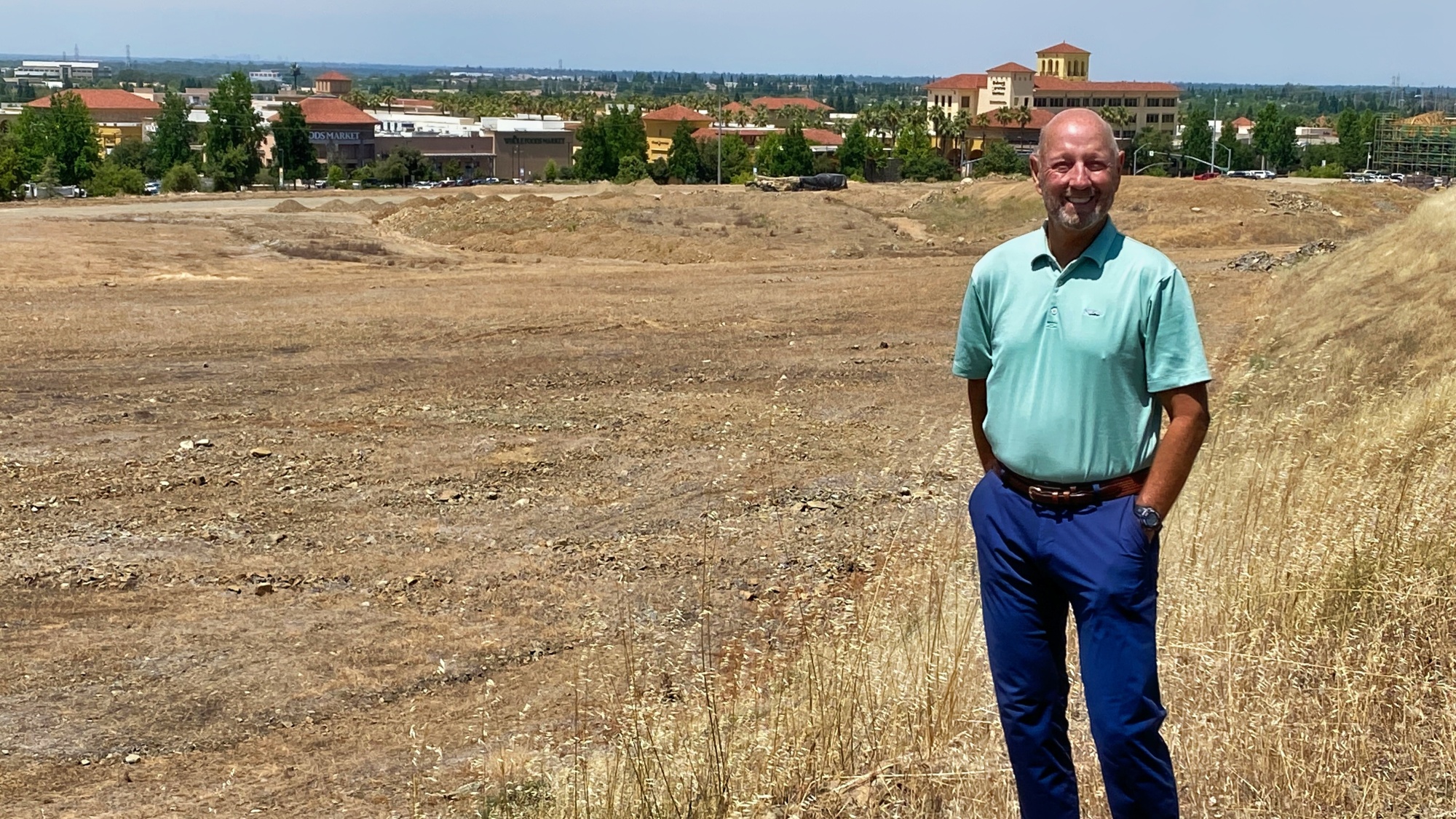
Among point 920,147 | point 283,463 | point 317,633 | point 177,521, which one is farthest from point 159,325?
point 920,147

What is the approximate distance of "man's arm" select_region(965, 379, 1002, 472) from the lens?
432 centimetres

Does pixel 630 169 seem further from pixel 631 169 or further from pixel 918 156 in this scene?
pixel 918 156

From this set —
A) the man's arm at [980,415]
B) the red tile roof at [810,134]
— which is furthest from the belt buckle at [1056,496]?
the red tile roof at [810,134]

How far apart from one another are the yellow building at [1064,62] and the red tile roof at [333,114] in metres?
80.8

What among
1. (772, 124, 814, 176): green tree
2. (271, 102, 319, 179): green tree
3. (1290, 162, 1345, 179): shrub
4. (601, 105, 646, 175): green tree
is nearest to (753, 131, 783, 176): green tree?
(772, 124, 814, 176): green tree

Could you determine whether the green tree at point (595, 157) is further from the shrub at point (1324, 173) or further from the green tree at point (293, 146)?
the shrub at point (1324, 173)

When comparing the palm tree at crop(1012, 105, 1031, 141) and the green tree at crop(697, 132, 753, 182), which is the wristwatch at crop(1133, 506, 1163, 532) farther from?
the palm tree at crop(1012, 105, 1031, 141)

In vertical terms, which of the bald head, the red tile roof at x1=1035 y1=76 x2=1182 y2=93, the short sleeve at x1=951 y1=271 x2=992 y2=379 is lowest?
the short sleeve at x1=951 y1=271 x2=992 y2=379

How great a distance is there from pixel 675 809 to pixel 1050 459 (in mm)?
1773

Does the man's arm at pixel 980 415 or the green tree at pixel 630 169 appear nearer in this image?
the man's arm at pixel 980 415

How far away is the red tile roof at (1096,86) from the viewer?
517ft

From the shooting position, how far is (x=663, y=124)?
158250mm

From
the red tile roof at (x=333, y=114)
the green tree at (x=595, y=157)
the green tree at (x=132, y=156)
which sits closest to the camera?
the green tree at (x=595, y=157)

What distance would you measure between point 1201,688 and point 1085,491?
171 centimetres
